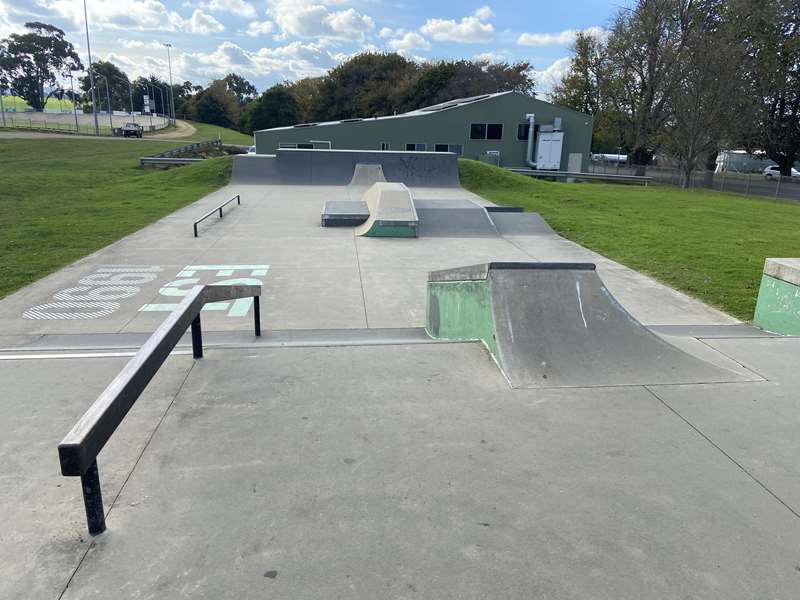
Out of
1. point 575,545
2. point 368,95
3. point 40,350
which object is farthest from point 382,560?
point 368,95

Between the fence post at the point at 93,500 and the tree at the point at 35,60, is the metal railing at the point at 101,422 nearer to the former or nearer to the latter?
the fence post at the point at 93,500

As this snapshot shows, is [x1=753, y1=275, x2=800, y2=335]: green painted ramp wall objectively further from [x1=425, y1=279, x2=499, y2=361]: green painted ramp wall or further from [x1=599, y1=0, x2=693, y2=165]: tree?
[x1=599, y1=0, x2=693, y2=165]: tree

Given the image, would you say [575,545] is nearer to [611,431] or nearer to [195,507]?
[611,431]

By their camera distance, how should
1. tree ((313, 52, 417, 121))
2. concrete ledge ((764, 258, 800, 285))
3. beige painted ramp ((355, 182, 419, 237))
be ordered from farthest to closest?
tree ((313, 52, 417, 121)) → beige painted ramp ((355, 182, 419, 237)) → concrete ledge ((764, 258, 800, 285))

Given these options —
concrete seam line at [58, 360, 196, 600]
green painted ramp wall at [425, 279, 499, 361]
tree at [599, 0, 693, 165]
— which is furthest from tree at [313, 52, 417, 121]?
concrete seam line at [58, 360, 196, 600]

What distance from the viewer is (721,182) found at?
118 ft

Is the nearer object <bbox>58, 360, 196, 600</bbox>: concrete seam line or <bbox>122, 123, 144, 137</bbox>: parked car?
<bbox>58, 360, 196, 600</bbox>: concrete seam line

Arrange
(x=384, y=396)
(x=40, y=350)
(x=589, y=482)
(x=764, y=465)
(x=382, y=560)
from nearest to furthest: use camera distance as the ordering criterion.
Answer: (x=382, y=560) → (x=589, y=482) → (x=764, y=465) → (x=384, y=396) → (x=40, y=350)

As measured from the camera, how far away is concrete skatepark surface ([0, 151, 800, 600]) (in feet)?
7.13

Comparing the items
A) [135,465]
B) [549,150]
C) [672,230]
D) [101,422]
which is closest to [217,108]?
[549,150]

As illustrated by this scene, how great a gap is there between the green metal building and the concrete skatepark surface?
35.5 meters

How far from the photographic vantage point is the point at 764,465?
9.77 ft

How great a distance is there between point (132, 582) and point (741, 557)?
244 cm

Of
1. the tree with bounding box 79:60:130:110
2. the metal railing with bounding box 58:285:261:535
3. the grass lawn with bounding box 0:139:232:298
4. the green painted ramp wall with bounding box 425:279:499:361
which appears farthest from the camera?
the tree with bounding box 79:60:130:110
